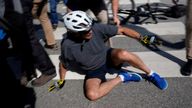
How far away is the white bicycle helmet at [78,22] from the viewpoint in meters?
4.17

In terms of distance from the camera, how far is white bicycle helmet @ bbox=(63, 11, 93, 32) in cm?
417

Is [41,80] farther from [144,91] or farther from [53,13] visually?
[53,13]

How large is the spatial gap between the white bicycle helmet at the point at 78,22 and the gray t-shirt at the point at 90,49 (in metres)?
0.22

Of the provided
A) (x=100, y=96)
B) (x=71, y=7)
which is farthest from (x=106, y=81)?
(x=71, y=7)

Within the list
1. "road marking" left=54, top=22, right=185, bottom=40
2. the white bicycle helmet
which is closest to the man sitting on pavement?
the white bicycle helmet

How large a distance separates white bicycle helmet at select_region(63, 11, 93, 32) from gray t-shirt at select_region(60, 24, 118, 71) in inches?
8.8

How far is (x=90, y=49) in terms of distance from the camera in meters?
4.45

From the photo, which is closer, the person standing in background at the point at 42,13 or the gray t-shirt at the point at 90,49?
the gray t-shirt at the point at 90,49

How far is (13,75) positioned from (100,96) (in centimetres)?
156

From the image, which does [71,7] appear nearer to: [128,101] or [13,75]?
[13,75]

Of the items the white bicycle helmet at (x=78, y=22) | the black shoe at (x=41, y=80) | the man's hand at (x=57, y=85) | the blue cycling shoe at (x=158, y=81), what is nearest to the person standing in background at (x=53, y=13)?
the black shoe at (x=41, y=80)

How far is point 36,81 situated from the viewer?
16.0ft

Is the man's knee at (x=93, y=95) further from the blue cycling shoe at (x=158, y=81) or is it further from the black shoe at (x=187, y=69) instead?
the black shoe at (x=187, y=69)

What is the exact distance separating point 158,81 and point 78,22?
1343mm
